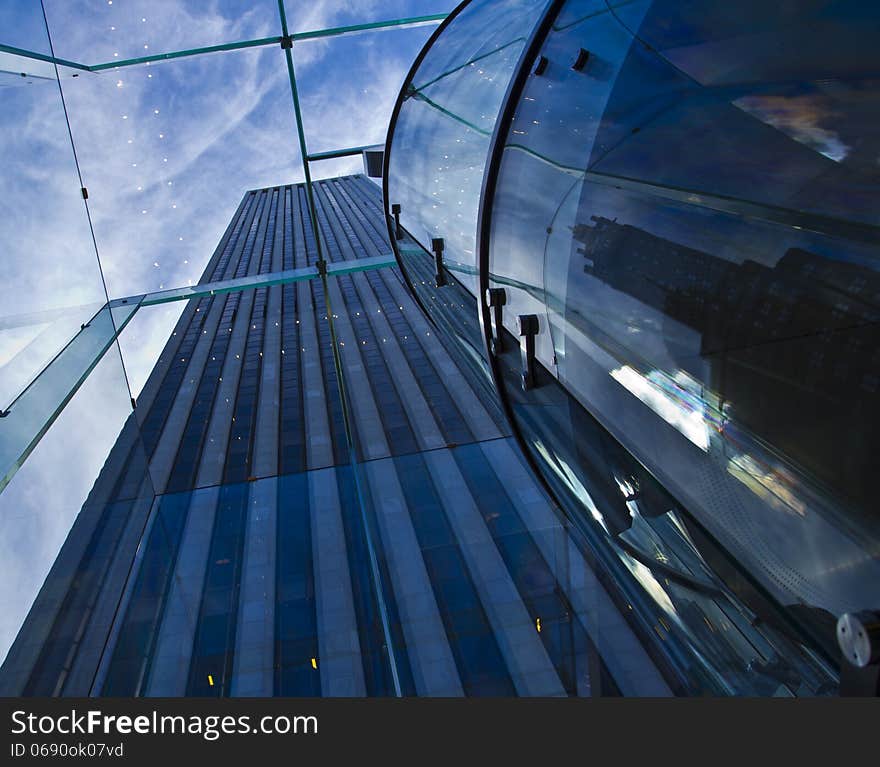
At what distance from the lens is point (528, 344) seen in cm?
174

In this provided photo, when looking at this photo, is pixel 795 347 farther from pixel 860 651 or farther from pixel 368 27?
pixel 368 27

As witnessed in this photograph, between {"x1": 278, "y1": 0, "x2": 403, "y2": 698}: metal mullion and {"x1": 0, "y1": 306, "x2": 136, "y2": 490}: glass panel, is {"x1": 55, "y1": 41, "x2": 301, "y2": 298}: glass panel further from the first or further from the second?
{"x1": 0, "y1": 306, "x2": 136, "y2": 490}: glass panel

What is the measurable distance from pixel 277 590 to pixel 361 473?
3.30m

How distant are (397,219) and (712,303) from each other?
2680 mm

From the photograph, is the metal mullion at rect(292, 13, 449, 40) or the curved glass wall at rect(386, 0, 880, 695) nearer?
the curved glass wall at rect(386, 0, 880, 695)

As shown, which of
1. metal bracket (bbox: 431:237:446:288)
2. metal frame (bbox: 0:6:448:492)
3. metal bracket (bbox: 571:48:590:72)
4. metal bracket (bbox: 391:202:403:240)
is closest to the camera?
metal bracket (bbox: 571:48:590:72)

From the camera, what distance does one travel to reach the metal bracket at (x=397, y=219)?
3.51 metres

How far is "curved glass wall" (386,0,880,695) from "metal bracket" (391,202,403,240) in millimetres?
1704

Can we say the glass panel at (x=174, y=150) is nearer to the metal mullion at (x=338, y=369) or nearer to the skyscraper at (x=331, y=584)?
the metal mullion at (x=338, y=369)

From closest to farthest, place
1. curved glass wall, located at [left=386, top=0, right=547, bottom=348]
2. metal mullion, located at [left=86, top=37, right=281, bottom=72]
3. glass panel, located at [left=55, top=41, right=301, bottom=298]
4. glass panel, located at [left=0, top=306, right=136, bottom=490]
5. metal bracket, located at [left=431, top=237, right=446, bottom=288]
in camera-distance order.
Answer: curved glass wall, located at [left=386, top=0, right=547, bottom=348] < metal bracket, located at [left=431, top=237, right=446, bottom=288] < glass panel, located at [left=0, top=306, right=136, bottom=490] < metal mullion, located at [left=86, top=37, right=281, bottom=72] < glass panel, located at [left=55, top=41, right=301, bottom=298]

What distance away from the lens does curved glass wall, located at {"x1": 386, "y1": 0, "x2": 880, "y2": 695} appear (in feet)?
2.94

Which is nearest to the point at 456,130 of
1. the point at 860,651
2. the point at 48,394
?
the point at 860,651

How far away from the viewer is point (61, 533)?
3.61 m

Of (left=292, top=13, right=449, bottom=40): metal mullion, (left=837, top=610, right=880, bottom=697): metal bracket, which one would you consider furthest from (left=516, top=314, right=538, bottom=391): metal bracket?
(left=292, top=13, right=449, bottom=40): metal mullion
